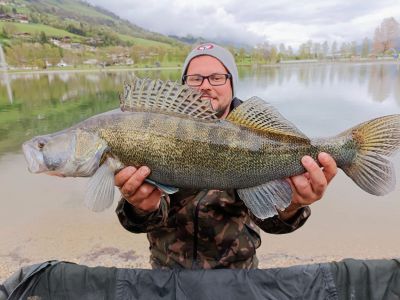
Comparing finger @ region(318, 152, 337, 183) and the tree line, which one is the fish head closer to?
finger @ region(318, 152, 337, 183)

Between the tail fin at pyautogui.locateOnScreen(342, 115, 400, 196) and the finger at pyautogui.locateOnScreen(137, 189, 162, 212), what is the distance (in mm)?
1353

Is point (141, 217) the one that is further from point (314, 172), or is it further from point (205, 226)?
point (314, 172)

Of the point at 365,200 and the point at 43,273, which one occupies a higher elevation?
the point at 43,273

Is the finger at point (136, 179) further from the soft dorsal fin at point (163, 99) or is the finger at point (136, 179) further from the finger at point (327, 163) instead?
the finger at point (327, 163)

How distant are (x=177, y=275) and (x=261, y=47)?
12201 centimetres

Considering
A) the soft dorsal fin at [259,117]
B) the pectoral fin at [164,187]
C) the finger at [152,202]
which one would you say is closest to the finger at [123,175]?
the pectoral fin at [164,187]

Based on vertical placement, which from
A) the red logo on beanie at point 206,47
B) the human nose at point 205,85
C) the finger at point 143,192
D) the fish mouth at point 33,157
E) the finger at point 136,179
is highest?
the red logo on beanie at point 206,47

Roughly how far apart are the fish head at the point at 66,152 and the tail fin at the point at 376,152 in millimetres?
1644

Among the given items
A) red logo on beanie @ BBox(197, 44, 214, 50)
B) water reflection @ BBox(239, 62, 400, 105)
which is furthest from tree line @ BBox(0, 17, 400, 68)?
red logo on beanie @ BBox(197, 44, 214, 50)

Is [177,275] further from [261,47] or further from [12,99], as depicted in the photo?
[261,47]

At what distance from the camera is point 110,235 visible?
6.36 metres

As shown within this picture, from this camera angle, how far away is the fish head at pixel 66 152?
7.27ft

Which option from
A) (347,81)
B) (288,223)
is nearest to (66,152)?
(288,223)

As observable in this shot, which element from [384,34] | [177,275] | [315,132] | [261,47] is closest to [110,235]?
[177,275]
